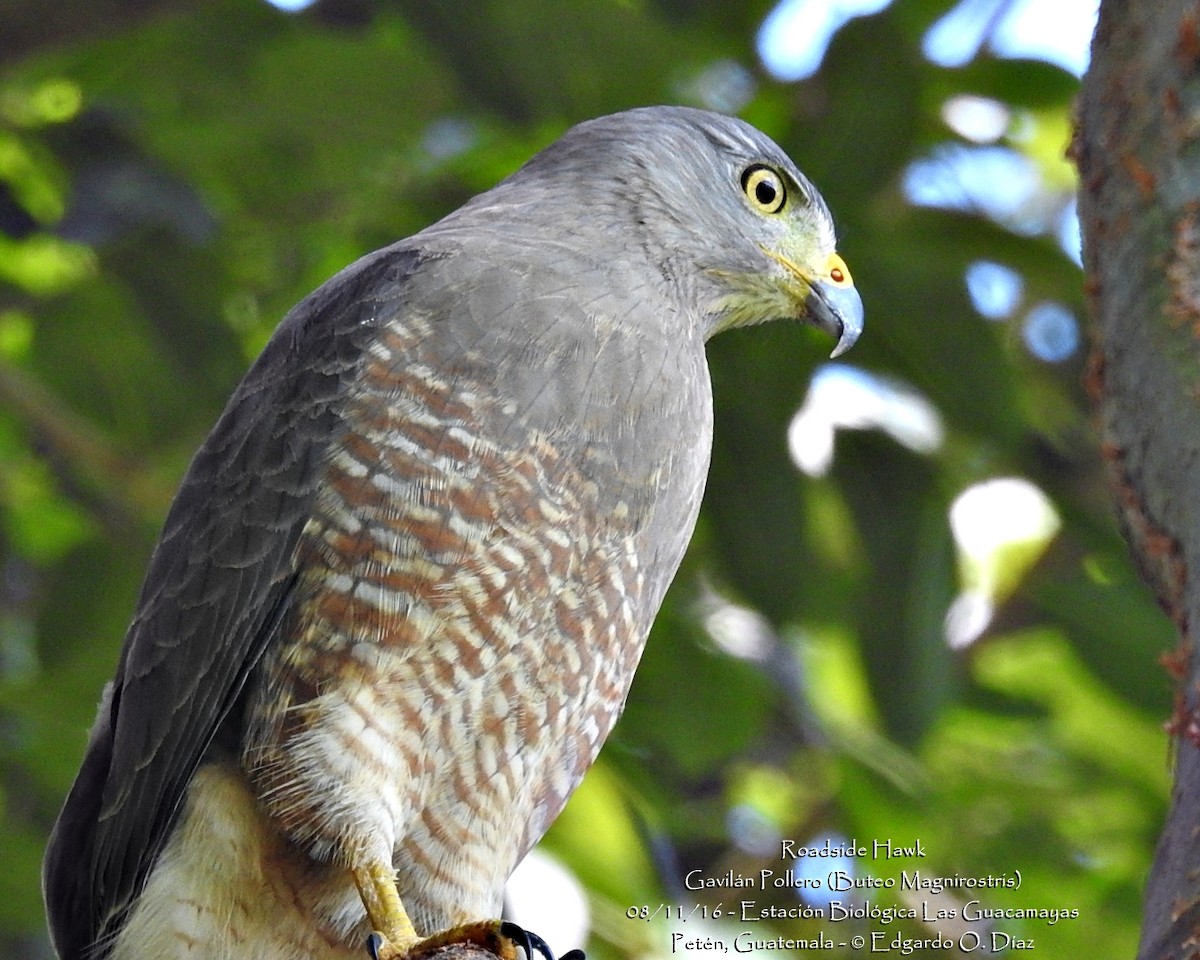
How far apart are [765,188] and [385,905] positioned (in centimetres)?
181

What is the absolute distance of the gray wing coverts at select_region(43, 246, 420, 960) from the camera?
295 centimetres

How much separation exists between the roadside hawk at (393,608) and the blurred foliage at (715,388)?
1.00 metres

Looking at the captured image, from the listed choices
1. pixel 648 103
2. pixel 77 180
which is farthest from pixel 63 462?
pixel 648 103

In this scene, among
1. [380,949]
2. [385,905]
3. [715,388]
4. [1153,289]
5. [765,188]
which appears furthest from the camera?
[715,388]

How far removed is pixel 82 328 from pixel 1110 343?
3.10 metres

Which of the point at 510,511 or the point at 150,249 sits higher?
the point at 510,511

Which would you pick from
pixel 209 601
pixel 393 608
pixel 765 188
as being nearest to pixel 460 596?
pixel 393 608

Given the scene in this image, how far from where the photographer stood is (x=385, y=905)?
2.72 m

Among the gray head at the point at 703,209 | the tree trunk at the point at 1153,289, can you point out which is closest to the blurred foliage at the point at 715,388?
the gray head at the point at 703,209

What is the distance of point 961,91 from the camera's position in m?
4.24

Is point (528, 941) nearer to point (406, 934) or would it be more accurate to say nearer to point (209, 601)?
point (406, 934)

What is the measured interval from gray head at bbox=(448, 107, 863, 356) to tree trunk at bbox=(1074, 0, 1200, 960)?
95cm

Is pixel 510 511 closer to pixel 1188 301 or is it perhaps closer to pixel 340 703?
pixel 340 703

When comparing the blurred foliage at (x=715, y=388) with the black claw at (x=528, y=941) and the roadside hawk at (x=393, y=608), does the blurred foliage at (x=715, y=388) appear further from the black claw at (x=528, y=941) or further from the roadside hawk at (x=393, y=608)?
the black claw at (x=528, y=941)
